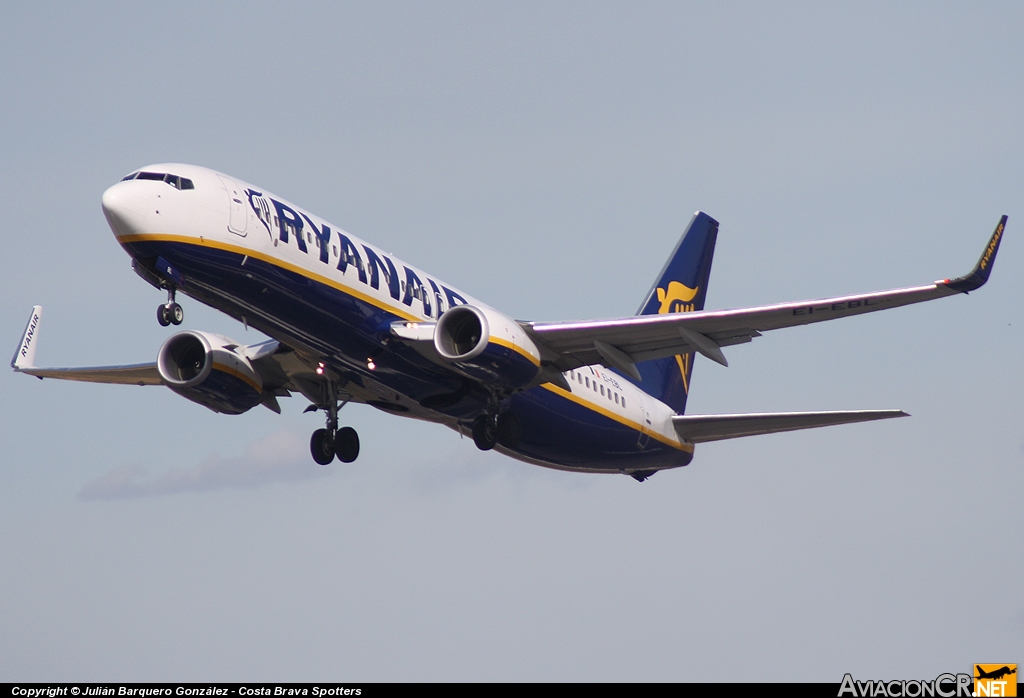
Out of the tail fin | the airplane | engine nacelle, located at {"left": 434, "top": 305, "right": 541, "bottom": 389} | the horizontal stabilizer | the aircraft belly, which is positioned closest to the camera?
the airplane

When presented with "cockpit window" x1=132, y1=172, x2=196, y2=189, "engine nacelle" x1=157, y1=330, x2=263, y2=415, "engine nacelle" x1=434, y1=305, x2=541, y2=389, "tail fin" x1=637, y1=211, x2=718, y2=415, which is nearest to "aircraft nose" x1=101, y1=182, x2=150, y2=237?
"cockpit window" x1=132, y1=172, x2=196, y2=189

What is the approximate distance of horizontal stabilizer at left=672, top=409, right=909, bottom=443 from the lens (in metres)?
32.7

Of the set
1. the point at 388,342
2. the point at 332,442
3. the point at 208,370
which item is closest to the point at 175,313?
the point at 388,342

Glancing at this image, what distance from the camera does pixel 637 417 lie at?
38.1 metres

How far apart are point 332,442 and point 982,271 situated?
17.1m

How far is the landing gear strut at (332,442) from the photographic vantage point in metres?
35.9

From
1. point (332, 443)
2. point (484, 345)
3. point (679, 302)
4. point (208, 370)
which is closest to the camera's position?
point (484, 345)

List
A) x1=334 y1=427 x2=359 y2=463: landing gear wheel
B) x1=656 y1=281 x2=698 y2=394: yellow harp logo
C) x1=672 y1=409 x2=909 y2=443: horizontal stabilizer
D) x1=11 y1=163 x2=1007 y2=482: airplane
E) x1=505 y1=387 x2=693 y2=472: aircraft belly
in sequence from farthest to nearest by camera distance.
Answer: x1=656 y1=281 x2=698 y2=394: yellow harp logo, x1=334 y1=427 x2=359 y2=463: landing gear wheel, x1=505 y1=387 x2=693 y2=472: aircraft belly, x1=672 y1=409 x2=909 y2=443: horizontal stabilizer, x1=11 y1=163 x2=1007 y2=482: airplane

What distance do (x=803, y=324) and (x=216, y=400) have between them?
15.0 meters

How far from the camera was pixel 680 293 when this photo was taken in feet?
147

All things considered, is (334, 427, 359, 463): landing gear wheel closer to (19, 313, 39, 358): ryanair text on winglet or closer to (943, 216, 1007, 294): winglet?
(19, 313, 39, 358): ryanair text on winglet

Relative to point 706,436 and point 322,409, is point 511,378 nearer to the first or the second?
point 322,409

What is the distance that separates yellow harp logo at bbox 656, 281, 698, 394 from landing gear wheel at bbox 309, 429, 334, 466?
12.6m

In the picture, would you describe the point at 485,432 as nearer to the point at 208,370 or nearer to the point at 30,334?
the point at 208,370
